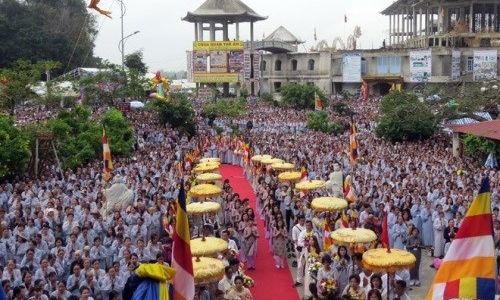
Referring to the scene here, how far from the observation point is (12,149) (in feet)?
56.2

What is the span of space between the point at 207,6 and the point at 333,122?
2714 cm

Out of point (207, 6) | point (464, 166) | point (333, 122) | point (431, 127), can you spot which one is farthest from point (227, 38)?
point (464, 166)

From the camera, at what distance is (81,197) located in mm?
14633

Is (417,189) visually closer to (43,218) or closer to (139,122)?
(43,218)

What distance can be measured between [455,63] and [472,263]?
143 feet

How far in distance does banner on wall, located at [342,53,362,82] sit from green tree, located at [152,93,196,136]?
937 inches

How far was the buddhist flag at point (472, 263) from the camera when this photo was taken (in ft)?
17.9

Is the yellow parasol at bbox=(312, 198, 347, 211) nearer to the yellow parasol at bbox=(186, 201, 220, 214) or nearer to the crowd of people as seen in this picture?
the crowd of people

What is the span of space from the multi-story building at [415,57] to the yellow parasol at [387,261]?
37828 millimetres

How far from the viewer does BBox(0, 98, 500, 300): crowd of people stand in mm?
9016

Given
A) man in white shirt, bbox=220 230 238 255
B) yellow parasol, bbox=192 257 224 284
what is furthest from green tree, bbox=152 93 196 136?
yellow parasol, bbox=192 257 224 284

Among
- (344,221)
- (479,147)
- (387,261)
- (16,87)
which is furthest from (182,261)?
(16,87)

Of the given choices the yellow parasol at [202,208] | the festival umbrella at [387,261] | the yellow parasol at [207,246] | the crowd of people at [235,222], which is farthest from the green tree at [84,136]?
the festival umbrella at [387,261]

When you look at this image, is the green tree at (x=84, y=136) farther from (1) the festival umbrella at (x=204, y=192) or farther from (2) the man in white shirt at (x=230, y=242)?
(2) the man in white shirt at (x=230, y=242)
